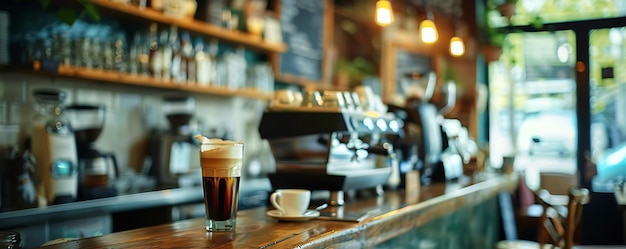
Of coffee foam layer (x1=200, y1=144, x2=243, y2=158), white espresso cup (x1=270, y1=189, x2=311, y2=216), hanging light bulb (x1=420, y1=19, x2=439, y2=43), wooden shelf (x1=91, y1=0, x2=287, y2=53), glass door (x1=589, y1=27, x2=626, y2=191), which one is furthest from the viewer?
glass door (x1=589, y1=27, x2=626, y2=191)

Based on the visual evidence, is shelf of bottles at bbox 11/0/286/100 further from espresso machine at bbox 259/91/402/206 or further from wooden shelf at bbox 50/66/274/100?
espresso machine at bbox 259/91/402/206

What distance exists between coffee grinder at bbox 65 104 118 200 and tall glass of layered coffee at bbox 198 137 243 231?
1.64m

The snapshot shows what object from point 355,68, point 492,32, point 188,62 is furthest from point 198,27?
point 492,32

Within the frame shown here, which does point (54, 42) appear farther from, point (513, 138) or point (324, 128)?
point (513, 138)

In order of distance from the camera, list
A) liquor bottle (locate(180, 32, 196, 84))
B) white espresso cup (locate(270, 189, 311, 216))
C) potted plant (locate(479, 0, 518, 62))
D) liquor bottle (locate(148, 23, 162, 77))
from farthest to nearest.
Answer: potted plant (locate(479, 0, 518, 62)) → liquor bottle (locate(180, 32, 196, 84)) → liquor bottle (locate(148, 23, 162, 77)) → white espresso cup (locate(270, 189, 311, 216))

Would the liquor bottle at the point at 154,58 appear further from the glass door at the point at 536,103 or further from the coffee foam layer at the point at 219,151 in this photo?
the glass door at the point at 536,103

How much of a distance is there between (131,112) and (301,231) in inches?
99.0

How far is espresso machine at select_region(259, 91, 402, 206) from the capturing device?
2234mm

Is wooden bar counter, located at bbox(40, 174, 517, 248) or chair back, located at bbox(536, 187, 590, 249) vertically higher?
wooden bar counter, located at bbox(40, 174, 517, 248)

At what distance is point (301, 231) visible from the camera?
1617 millimetres

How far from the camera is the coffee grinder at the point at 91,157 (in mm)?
3143

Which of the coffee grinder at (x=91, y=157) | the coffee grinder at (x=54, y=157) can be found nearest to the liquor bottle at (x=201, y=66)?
the coffee grinder at (x=91, y=157)

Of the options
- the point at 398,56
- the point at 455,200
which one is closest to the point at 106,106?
the point at 455,200

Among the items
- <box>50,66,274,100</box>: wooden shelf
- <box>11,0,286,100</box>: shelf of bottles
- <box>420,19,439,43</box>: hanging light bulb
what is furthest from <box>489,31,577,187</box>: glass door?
<box>50,66,274,100</box>: wooden shelf
